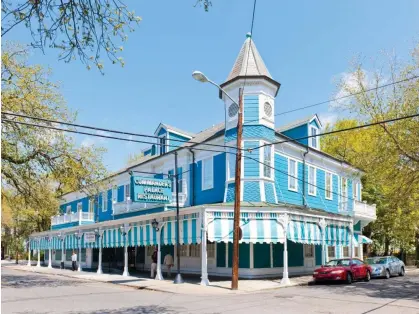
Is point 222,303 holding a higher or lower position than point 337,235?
lower

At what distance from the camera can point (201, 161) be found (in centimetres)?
2838

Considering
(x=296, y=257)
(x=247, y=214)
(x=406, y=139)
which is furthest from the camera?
(x=296, y=257)

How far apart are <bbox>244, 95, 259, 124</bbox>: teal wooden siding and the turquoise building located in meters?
0.06

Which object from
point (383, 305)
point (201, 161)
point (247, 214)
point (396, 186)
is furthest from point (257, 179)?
point (383, 305)

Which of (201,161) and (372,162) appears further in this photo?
(201,161)

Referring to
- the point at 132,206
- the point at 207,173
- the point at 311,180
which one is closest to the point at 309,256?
the point at 311,180

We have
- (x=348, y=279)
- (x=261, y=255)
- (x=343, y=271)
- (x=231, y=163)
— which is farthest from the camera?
(x=231, y=163)

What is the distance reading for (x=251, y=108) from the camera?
25.5 meters

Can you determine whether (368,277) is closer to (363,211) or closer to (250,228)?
(250,228)

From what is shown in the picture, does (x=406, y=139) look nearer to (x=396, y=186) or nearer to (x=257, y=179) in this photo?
(x=396, y=186)

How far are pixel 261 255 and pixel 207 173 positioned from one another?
20.0 ft

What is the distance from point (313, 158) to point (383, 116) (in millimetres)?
10187

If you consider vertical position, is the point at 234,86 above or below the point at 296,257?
above

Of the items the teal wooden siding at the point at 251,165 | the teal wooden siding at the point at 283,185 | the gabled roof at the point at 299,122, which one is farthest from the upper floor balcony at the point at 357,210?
the teal wooden siding at the point at 251,165
